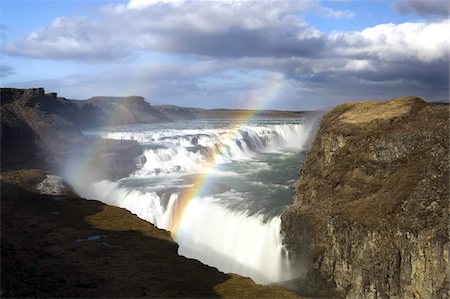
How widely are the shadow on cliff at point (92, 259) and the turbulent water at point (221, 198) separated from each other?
8.90 metres

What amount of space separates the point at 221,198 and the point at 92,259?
20630mm

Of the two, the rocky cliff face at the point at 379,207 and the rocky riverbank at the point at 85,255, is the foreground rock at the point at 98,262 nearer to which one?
the rocky riverbank at the point at 85,255

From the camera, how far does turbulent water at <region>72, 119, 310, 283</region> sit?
95.9ft

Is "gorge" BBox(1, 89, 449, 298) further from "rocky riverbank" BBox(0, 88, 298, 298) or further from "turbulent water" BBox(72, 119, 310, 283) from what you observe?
"rocky riverbank" BBox(0, 88, 298, 298)

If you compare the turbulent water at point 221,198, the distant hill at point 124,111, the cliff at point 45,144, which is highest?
the distant hill at point 124,111

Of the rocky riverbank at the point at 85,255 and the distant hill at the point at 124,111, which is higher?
the distant hill at the point at 124,111

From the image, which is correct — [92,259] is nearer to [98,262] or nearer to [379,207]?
[98,262]

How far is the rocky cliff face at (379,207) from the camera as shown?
19.2m

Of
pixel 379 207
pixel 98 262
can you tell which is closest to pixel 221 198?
pixel 379 207

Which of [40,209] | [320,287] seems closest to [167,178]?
[40,209]

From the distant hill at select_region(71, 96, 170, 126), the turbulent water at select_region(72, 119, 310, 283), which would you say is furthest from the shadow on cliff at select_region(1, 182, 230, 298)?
the distant hill at select_region(71, 96, 170, 126)

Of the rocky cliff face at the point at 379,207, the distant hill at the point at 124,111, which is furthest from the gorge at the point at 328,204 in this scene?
the distant hill at the point at 124,111

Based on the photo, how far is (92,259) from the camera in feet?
56.8

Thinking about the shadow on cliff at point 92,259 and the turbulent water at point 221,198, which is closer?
the shadow on cliff at point 92,259
